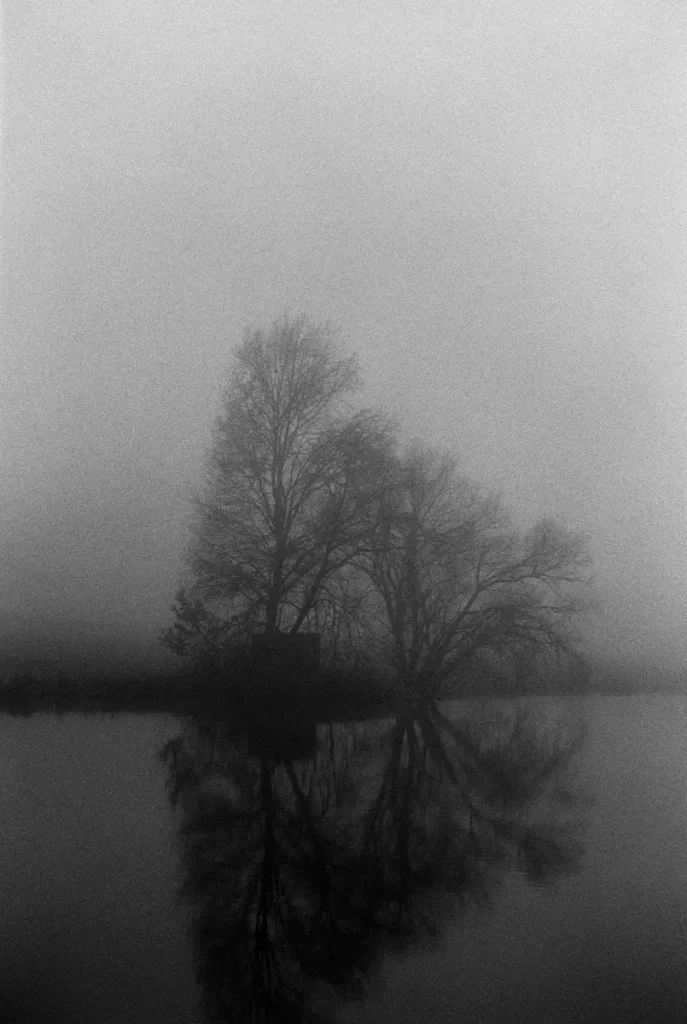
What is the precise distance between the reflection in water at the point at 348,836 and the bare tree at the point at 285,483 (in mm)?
286

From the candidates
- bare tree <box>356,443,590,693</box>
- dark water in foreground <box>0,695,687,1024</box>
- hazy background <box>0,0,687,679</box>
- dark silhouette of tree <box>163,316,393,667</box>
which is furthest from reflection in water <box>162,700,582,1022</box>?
hazy background <box>0,0,687,679</box>

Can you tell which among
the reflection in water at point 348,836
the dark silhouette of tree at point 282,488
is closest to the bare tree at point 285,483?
the dark silhouette of tree at point 282,488

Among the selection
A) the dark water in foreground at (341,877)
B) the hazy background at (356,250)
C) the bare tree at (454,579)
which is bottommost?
the dark water in foreground at (341,877)

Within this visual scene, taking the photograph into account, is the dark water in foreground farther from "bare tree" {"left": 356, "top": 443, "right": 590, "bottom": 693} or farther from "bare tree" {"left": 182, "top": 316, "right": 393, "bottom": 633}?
"bare tree" {"left": 182, "top": 316, "right": 393, "bottom": 633}

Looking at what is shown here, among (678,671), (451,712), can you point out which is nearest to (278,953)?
(451,712)

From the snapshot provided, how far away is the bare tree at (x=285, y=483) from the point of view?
1.99 metres

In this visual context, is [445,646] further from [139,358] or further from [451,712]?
[139,358]

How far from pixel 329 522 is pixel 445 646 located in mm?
342

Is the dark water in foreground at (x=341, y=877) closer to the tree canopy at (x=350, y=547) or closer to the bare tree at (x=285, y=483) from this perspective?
the tree canopy at (x=350, y=547)

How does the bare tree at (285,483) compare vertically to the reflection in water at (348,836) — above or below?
above

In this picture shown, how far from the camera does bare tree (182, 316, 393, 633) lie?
199cm

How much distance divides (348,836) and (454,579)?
0.55 m

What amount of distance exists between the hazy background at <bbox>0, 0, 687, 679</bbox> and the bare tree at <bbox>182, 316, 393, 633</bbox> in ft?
0.23

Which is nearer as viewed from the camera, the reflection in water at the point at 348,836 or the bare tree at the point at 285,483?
the reflection in water at the point at 348,836
